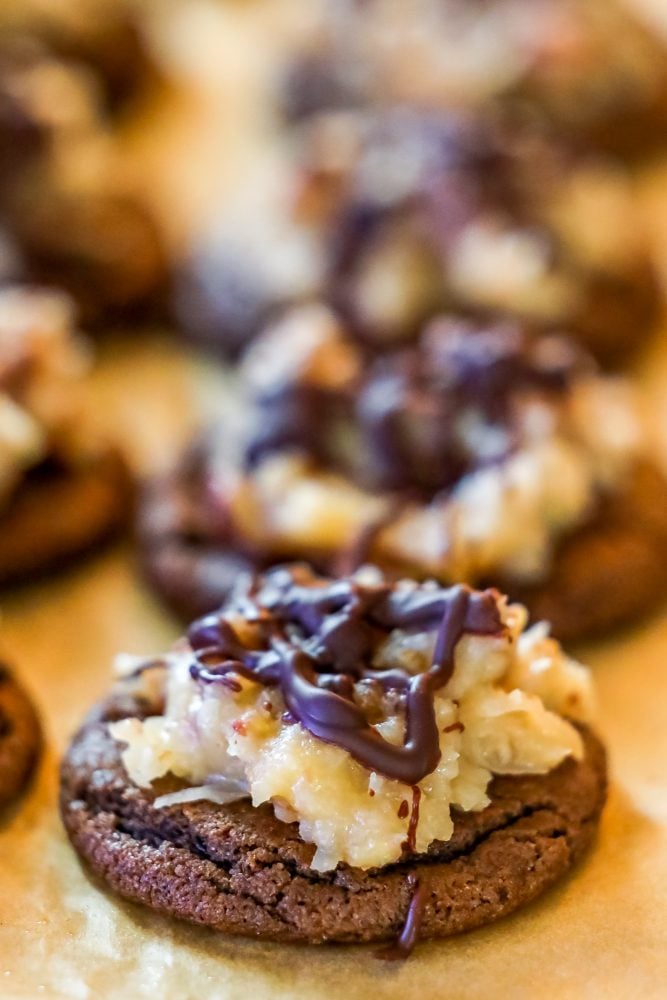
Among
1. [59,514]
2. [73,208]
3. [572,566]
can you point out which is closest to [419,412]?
[572,566]

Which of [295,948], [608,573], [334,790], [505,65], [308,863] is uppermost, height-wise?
[505,65]

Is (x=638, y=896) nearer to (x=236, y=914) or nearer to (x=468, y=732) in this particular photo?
(x=468, y=732)

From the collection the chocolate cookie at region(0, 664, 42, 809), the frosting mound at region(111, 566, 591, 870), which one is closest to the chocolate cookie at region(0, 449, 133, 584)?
the chocolate cookie at region(0, 664, 42, 809)

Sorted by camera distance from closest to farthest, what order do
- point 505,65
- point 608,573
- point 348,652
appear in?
1. point 348,652
2. point 608,573
3. point 505,65

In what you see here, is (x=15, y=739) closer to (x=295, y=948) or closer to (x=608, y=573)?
(x=295, y=948)

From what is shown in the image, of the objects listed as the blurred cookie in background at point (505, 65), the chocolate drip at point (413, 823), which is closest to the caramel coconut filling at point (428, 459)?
the chocolate drip at point (413, 823)
